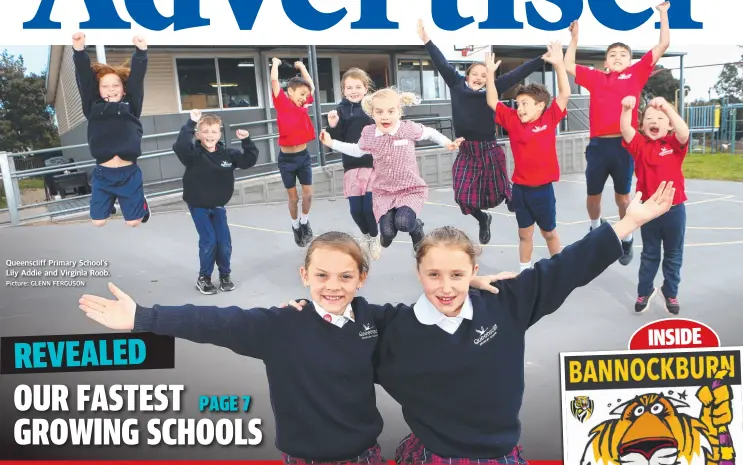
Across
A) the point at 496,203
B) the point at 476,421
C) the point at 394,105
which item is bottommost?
the point at 476,421

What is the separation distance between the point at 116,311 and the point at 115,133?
0.64 metres

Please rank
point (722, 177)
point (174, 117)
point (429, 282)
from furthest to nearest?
point (722, 177)
point (174, 117)
point (429, 282)

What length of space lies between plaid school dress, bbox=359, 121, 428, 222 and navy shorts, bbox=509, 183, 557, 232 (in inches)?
13.5

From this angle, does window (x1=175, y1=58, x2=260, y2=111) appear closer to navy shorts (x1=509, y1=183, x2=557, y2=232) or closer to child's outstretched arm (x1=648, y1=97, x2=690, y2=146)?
navy shorts (x1=509, y1=183, x2=557, y2=232)

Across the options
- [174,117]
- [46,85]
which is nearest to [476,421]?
[174,117]

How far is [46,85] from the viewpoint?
6.34 feet

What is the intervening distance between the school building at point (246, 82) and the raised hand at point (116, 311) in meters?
0.46

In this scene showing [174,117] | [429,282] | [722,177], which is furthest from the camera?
[722,177]

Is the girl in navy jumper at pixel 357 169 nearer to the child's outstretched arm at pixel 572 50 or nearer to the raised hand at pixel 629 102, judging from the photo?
the child's outstretched arm at pixel 572 50

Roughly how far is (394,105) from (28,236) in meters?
1.37

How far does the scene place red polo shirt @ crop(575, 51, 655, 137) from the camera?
2.04m

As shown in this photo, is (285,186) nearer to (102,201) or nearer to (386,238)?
(386,238)

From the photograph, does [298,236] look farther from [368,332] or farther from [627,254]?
[627,254]

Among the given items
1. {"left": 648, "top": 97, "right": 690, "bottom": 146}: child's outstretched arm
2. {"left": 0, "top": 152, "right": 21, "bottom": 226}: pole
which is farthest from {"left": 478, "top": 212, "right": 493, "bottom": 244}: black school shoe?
{"left": 0, "top": 152, "right": 21, "bottom": 226}: pole
